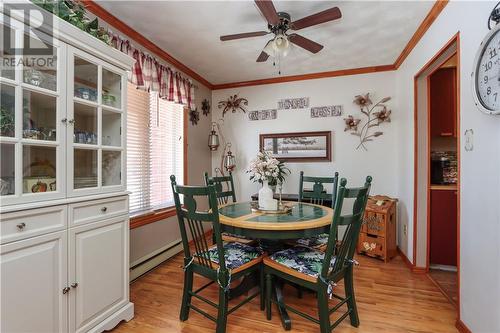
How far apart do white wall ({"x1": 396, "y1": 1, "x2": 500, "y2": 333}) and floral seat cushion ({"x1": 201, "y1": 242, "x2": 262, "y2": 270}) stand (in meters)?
1.39

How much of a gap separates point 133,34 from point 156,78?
0.45 metres

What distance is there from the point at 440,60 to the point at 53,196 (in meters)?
3.10

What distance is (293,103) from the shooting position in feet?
12.5

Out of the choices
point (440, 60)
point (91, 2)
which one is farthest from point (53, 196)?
point (440, 60)

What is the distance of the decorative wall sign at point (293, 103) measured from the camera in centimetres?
376

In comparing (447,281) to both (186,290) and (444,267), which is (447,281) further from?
(186,290)

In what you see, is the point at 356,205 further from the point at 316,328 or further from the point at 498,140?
the point at 316,328

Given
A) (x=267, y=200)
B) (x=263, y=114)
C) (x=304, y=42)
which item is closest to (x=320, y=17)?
(x=304, y=42)

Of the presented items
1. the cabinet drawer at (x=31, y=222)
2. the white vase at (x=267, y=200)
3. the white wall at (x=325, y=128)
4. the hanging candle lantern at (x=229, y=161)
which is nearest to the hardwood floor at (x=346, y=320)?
the white vase at (x=267, y=200)

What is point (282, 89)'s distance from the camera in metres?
3.87

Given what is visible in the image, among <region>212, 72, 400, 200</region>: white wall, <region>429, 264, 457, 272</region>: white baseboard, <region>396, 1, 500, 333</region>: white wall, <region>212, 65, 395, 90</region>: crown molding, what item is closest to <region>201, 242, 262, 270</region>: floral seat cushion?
<region>396, 1, 500, 333</region>: white wall

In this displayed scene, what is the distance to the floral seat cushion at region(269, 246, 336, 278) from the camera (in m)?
1.64

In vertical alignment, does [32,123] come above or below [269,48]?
below

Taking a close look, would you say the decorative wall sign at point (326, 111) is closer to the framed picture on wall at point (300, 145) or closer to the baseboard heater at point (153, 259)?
the framed picture on wall at point (300, 145)
